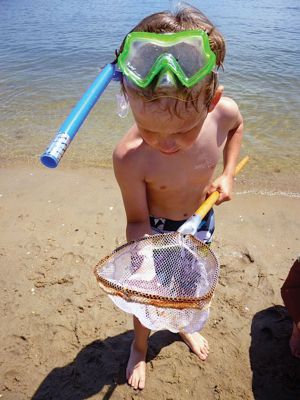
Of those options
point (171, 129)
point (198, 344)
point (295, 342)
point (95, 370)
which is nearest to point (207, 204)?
point (171, 129)

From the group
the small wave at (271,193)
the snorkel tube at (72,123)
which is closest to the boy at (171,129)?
the snorkel tube at (72,123)

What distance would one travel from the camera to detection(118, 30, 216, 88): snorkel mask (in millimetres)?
1469

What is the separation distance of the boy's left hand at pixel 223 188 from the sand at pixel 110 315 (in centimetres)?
106

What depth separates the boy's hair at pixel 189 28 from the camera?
152cm

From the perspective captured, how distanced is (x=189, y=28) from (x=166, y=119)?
0.44 m

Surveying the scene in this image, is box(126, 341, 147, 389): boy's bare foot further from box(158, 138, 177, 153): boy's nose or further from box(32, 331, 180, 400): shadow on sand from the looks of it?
box(158, 138, 177, 153): boy's nose

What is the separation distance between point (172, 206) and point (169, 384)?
120 centimetres

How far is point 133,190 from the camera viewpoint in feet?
7.07

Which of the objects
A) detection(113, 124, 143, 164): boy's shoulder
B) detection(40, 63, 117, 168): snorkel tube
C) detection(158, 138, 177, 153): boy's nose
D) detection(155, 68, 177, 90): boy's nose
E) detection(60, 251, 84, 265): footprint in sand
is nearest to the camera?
detection(40, 63, 117, 168): snorkel tube

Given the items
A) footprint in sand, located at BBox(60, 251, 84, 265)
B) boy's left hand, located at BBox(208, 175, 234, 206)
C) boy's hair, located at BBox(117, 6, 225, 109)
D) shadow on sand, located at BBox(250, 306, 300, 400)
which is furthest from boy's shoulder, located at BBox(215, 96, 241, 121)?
footprint in sand, located at BBox(60, 251, 84, 265)

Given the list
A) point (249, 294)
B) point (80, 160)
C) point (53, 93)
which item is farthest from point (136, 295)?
point (53, 93)

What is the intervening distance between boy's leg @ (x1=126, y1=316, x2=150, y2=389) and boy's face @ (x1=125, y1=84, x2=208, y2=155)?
1.30m

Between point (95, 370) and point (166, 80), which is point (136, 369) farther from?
point (166, 80)

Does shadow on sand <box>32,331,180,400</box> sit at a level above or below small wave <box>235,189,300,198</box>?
above
